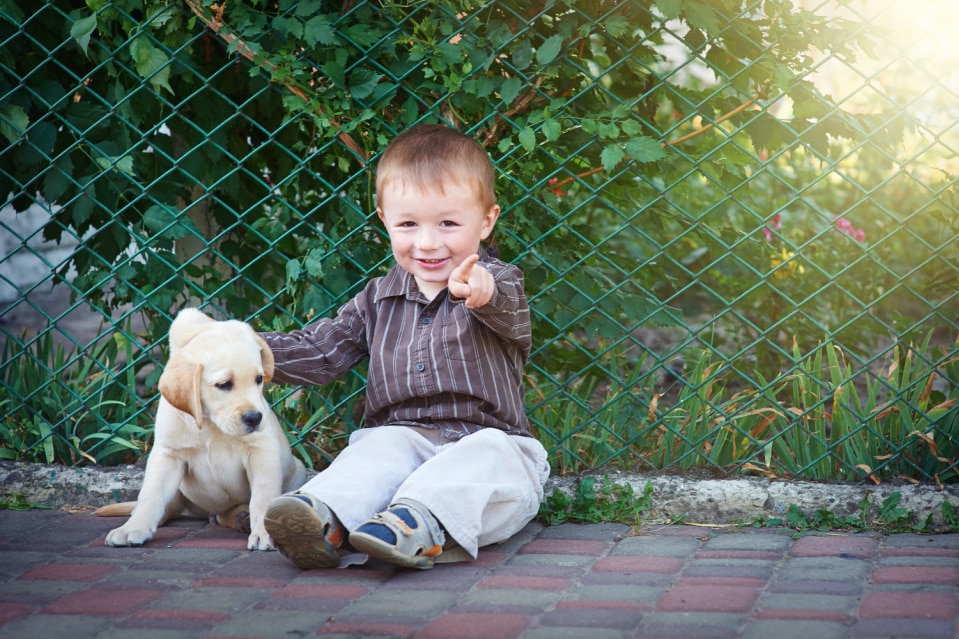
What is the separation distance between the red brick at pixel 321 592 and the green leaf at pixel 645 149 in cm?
162

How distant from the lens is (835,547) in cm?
288

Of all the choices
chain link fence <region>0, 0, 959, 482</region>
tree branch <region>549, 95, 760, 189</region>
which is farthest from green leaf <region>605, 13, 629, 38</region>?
tree branch <region>549, 95, 760, 189</region>

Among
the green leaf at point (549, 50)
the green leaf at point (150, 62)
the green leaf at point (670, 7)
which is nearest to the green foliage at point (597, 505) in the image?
the green leaf at point (549, 50)

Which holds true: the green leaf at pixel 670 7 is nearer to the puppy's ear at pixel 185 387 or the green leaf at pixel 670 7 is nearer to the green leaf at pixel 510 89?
the green leaf at pixel 510 89

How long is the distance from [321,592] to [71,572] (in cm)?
75

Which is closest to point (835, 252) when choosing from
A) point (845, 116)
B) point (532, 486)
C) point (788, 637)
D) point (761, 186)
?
point (761, 186)

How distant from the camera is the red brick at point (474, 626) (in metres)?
2.21

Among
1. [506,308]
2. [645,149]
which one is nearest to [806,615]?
[506,308]

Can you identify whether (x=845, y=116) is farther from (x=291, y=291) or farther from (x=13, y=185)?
(x=13, y=185)

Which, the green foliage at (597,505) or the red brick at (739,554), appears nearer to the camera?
the red brick at (739,554)

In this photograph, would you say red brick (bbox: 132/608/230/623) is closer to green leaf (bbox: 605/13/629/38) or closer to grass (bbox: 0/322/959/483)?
grass (bbox: 0/322/959/483)

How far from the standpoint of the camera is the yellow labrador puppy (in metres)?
2.86

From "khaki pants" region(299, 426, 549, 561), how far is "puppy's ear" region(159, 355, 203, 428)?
395 millimetres

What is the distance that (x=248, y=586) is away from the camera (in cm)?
260
